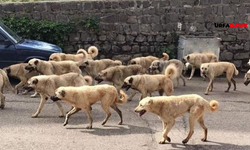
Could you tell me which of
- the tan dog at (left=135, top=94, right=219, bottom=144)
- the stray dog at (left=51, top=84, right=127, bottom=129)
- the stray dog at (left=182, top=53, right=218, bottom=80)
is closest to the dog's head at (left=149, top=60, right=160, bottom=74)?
the stray dog at (left=182, top=53, right=218, bottom=80)

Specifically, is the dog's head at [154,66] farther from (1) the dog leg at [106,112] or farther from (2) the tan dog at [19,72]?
(1) the dog leg at [106,112]

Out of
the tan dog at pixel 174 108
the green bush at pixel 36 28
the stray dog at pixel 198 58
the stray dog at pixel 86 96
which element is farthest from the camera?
the green bush at pixel 36 28

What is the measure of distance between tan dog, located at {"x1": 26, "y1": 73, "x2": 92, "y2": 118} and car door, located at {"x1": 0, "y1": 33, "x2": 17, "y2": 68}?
10.7 feet

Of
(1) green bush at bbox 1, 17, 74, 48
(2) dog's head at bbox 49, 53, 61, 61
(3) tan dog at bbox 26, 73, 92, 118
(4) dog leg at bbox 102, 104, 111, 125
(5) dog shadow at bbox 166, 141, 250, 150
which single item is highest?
(1) green bush at bbox 1, 17, 74, 48

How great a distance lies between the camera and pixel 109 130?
894cm

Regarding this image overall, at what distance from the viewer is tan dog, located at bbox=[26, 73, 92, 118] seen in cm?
971

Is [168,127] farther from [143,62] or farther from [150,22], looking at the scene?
[150,22]

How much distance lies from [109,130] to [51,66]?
11.5 ft

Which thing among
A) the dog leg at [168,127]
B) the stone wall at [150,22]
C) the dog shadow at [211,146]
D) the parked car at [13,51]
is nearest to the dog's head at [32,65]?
the parked car at [13,51]

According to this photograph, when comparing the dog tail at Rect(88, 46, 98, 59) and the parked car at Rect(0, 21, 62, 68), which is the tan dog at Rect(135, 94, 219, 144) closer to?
the parked car at Rect(0, 21, 62, 68)

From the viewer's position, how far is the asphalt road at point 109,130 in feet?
26.4

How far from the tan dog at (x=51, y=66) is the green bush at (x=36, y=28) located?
3.75 meters

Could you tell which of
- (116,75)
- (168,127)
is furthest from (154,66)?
(168,127)

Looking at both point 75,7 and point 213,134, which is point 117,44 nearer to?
point 75,7
